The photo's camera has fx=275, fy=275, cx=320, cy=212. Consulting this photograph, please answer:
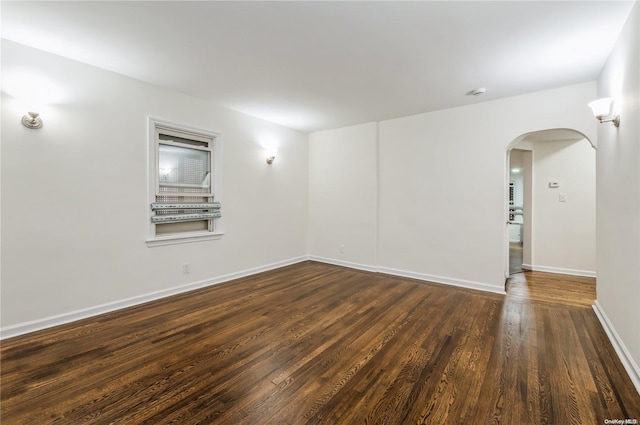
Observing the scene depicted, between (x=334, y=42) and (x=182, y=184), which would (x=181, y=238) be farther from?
(x=334, y=42)

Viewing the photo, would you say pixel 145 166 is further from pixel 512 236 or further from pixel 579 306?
pixel 512 236

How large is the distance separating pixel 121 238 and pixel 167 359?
1.68 m

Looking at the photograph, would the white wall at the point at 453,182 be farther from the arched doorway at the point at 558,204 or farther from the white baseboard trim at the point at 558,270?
the white baseboard trim at the point at 558,270

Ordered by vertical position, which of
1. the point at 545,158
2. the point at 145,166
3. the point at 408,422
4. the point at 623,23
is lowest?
the point at 408,422

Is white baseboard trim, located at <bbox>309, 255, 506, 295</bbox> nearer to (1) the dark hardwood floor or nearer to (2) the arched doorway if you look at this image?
(1) the dark hardwood floor

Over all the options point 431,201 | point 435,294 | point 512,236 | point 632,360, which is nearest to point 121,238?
point 435,294

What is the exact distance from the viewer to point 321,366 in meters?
2.04

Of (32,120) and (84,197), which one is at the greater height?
(32,120)

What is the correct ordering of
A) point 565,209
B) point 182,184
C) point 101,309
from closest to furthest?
point 101,309 < point 182,184 < point 565,209

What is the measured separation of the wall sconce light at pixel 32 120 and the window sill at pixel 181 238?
1496mm

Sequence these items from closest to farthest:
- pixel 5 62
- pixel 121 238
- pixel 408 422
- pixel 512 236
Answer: pixel 408 422 < pixel 5 62 < pixel 121 238 < pixel 512 236

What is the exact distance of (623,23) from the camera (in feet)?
6.97

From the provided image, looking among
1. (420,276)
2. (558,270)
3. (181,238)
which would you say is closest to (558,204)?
(558,270)

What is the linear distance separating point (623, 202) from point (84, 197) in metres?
4.88
